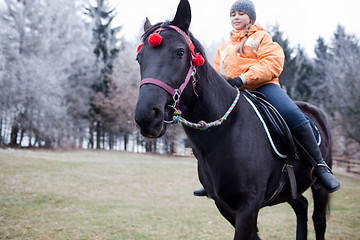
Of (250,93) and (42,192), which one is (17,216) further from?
(250,93)

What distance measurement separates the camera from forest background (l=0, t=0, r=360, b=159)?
64.7ft

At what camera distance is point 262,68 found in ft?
8.25

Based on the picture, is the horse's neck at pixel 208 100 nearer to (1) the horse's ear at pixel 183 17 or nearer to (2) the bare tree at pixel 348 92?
(1) the horse's ear at pixel 183 17

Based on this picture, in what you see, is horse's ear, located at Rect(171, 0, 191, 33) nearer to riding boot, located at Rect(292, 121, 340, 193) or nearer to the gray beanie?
the gray beanie

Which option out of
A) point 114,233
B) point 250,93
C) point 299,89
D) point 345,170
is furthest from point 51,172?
point 299,89

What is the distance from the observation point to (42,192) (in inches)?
339

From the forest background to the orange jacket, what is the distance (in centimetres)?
1476

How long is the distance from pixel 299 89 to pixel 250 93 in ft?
112

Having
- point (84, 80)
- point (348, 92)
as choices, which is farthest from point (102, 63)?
point (348, 92)

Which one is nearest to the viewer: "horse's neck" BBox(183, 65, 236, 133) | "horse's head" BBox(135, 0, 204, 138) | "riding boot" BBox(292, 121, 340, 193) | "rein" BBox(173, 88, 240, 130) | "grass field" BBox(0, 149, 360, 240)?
"horse's head" BBox(135, 0, 204, 138)

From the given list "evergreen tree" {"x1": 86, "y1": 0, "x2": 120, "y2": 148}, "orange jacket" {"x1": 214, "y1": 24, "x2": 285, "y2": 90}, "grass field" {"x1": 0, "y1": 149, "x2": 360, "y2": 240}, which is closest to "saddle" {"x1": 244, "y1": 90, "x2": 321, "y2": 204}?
"orange jacket" {"x1": 214, "y1": 24, "x2": 285, "y2": 90}

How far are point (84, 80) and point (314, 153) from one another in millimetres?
28867

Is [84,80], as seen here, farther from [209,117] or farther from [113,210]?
[209,117]

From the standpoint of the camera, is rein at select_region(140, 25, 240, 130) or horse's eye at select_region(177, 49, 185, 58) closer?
rein at select_region(140, 25, 240, 130)
